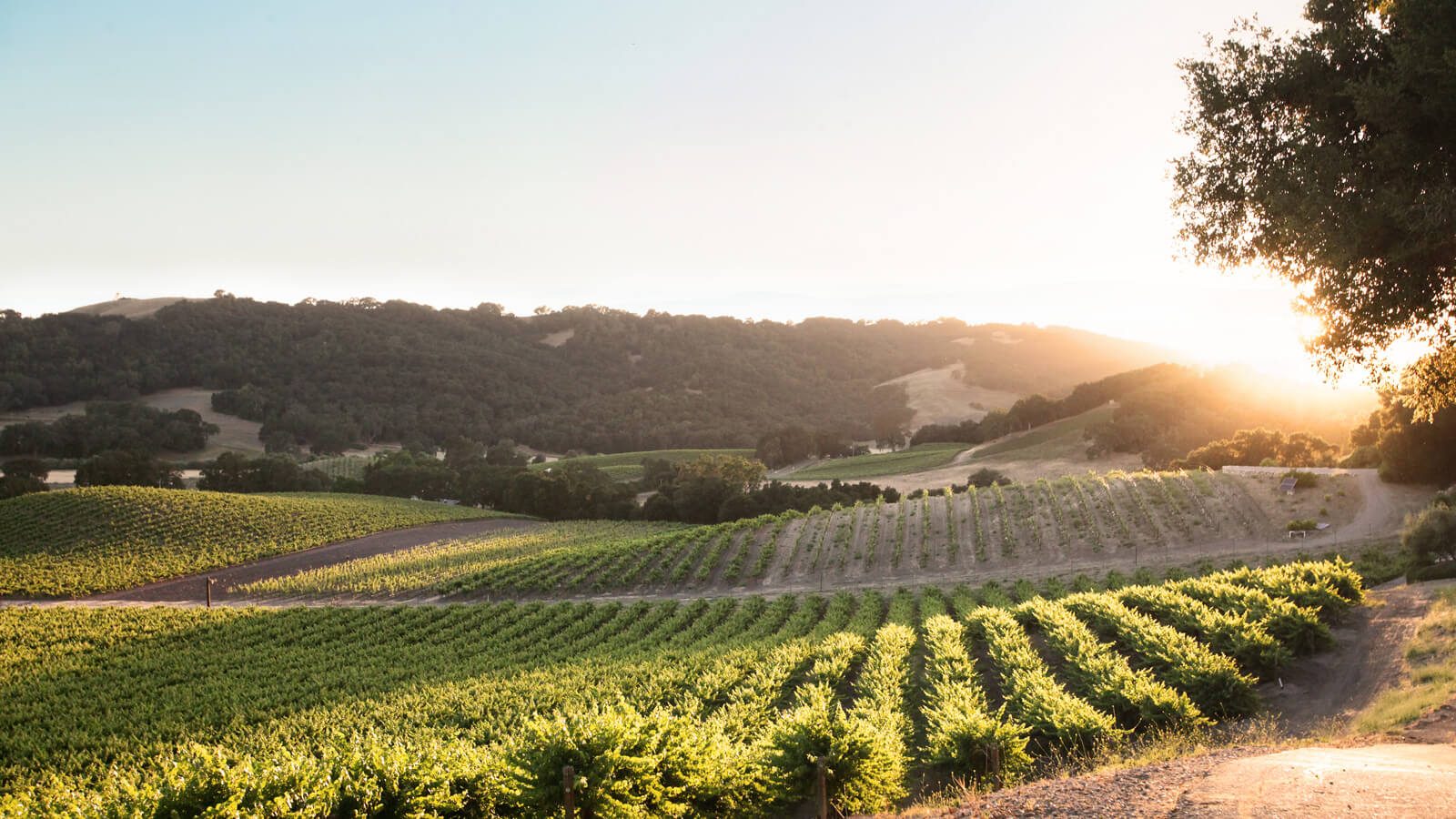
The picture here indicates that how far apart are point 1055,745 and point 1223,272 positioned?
24.9 feet

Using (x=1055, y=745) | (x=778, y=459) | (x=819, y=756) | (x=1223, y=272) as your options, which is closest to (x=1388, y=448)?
(x=1223, y=272)

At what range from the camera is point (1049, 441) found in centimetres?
8456

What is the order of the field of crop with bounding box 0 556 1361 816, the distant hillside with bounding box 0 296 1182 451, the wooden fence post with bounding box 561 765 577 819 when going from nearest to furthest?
1. the wooden fence post with bounding box 561 765 577 819
2. the field of crop with bounding box 0 556 1361 816
3. the distant hillside with bounding box 0 296 1182 451

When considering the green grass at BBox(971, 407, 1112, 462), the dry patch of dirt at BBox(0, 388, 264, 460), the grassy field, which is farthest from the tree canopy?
the dry patch of dirt at BBox(0, 388, 264, 460)

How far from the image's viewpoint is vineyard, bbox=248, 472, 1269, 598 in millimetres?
37875

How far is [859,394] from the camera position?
161m

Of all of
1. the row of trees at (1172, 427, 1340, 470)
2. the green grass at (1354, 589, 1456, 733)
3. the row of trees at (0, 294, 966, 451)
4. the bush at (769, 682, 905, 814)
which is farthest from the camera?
the row of trees at (0, 294, 966, 451)

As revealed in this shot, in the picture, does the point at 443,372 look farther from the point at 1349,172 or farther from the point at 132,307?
the point at 1349,172

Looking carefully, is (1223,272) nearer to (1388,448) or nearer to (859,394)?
(1388,448)

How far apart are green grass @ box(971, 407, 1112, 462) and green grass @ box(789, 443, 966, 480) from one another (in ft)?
13.9

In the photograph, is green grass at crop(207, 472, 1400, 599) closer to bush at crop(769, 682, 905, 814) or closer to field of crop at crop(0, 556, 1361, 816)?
field of crop at crop(0, 556, 1361, 816)

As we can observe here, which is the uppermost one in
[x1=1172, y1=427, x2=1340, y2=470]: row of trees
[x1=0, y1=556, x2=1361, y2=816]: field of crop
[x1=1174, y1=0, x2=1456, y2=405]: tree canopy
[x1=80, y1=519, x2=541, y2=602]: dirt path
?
[x1=1174, y1=0, x2=1456, y2=405]: tree canopy

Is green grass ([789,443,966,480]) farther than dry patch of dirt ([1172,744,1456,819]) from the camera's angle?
Yes

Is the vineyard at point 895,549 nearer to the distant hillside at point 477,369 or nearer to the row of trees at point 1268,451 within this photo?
the row of trees at point 1268,451
